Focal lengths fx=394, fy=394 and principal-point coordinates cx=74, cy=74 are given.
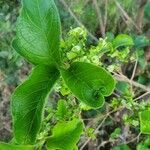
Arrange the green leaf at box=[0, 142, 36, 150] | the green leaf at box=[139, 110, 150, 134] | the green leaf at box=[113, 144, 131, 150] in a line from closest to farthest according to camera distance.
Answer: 1. the green leaf at box=[0, 142, 36, 150]
2. the green leaf at box=[139, 110, 150, 134]
3. the green leaf at box=[113, 144, 131, 150]

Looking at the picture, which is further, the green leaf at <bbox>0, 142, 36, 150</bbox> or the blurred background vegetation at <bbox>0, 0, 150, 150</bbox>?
the blurred background vegetation at <bbox>0, 0, 150, 150</bbox>

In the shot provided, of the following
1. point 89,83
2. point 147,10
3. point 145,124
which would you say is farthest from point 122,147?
point 89,83

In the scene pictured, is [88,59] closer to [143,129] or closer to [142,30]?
[143,129]

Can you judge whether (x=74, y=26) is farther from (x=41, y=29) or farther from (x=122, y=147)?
(x=41, y=29)

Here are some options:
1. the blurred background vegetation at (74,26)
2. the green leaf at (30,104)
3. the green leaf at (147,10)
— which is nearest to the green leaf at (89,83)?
the green leaf at (30,104)

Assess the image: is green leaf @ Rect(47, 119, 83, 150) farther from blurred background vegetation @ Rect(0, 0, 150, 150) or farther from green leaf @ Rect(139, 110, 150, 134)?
blurred background vegetation @ Rect(0, 0, 150, 150)

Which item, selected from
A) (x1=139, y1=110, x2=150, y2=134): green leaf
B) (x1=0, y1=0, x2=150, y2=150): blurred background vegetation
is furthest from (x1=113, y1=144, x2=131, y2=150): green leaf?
(x1=139, y1=110, x2=150, y2=134): green leaf

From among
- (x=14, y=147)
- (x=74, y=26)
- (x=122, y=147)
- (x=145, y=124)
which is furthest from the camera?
(x=74, y=26)

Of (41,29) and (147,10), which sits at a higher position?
(41,29)
